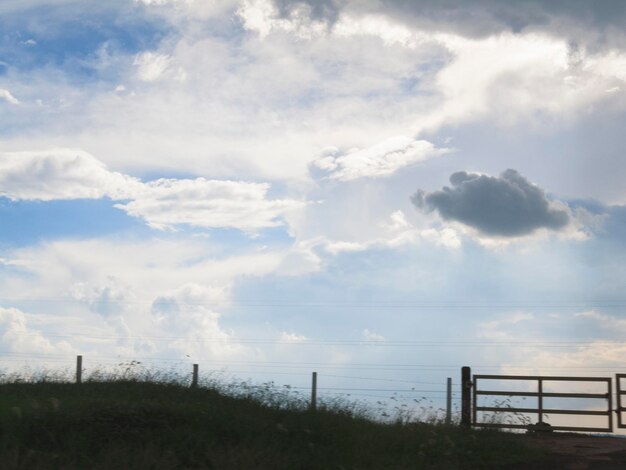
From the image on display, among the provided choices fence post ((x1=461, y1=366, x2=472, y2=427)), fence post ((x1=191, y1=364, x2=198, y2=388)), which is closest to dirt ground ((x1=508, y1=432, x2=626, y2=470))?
fence post ((x1=461, y1=366, x2=472, y2=427))

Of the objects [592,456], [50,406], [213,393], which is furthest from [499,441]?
[50,406]

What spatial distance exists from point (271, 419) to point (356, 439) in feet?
5.79

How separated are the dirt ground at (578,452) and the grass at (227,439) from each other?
66 cm

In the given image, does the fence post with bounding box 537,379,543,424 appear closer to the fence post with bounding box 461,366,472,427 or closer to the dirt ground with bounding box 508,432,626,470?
the dirt ground with bounding box 508,432,626,470

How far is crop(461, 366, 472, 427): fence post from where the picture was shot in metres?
21.2

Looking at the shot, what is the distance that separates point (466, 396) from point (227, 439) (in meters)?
11.3

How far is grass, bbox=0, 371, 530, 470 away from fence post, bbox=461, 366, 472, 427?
4.57 meters

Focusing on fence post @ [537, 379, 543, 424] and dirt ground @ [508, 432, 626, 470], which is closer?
dirt ground @ [508, 432, 626, 470]

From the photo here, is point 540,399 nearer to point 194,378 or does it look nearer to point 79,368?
point 194,378

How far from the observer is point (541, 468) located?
536 inches

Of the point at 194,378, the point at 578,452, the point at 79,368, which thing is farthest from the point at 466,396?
the point at 79,368

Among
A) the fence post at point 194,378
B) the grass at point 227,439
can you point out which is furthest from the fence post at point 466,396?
the fence post at point 194,378

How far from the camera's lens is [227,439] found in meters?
12.2

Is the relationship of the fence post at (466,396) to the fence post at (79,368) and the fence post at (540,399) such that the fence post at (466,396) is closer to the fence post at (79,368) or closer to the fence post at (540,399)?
the fence post at (540,399)
